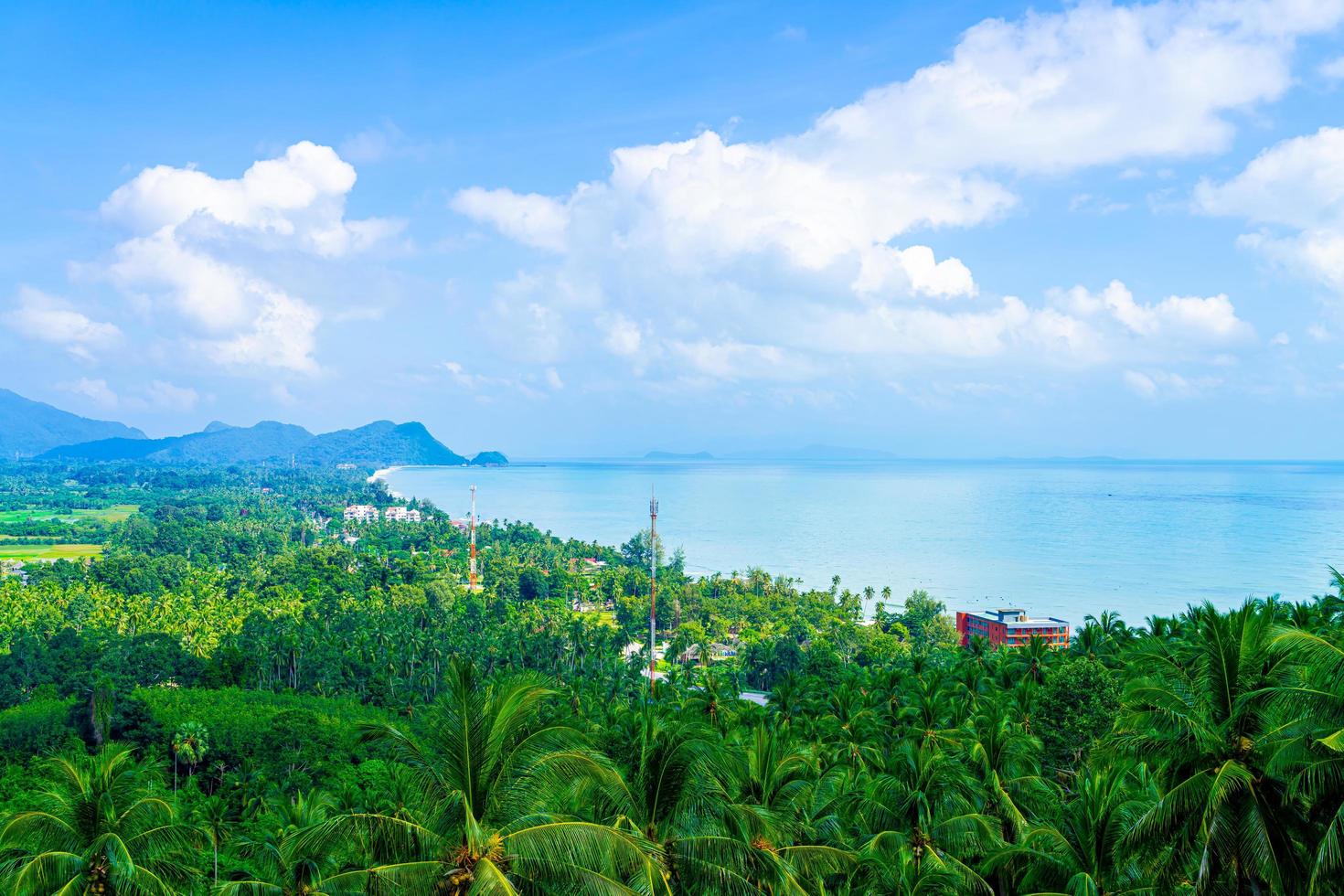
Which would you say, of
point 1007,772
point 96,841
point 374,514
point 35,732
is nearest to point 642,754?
point 96,841

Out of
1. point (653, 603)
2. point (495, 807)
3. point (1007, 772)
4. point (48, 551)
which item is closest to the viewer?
point (495, 807)

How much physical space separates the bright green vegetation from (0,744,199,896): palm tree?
0.04 metres

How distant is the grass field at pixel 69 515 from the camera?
127375mm

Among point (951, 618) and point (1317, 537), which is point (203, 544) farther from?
point (1317, 537)

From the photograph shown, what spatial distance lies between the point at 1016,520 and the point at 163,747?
132 m

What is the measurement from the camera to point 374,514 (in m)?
146

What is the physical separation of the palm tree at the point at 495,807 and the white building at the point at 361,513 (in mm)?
127839

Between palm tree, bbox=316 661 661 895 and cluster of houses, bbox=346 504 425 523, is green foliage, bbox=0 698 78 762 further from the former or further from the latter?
cluster of houses, bbox=346 504 425 523

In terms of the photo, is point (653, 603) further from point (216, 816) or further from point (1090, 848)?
point (1090, 848)

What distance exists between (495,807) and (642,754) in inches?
102

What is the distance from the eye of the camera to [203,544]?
9281 centimetres

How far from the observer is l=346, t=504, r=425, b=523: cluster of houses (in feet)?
449

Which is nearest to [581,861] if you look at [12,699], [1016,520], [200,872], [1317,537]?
[200,872]

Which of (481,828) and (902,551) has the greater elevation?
(481,828)
